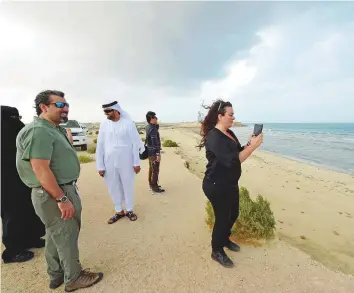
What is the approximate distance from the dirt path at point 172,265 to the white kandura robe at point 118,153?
71 cm

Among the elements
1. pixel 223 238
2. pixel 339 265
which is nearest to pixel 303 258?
pixel 339 265

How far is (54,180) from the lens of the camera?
80.8 inches

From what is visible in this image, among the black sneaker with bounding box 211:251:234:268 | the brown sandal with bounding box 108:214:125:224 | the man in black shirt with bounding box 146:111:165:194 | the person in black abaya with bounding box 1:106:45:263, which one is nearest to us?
the black sneaker with bounding box 211:251:234:268

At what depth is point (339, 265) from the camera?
10.6 ft

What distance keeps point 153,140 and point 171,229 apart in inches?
91.9

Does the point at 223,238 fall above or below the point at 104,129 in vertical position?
below

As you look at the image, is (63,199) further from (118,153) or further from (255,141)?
(255,141)

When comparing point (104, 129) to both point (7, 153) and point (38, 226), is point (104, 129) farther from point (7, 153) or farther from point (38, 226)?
point (38, 226)

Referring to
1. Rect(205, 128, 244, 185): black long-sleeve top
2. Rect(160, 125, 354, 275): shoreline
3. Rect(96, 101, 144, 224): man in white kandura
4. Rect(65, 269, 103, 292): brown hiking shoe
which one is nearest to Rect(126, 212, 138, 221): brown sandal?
Rect(96, 101, 144, 224): man in white kandura

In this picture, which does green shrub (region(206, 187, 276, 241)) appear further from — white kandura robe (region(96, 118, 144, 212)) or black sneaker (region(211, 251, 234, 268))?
white kandura robe (region(96, 118, 144, 212))

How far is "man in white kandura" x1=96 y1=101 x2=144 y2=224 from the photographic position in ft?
12.7

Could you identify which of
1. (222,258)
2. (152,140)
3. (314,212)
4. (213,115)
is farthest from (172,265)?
(314,212)

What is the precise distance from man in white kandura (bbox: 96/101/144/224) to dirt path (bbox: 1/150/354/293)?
57cm

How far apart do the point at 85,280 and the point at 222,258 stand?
158 centimetres
